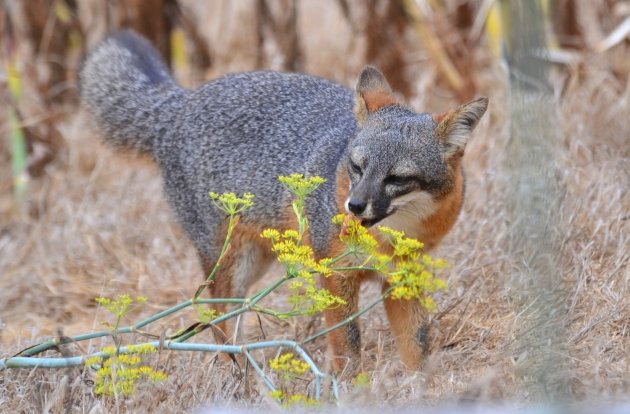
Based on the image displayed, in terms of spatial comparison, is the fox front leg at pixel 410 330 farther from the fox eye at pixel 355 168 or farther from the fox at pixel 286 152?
the fox eye at pixel 355 168

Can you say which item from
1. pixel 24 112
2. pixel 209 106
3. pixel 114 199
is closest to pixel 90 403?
pixel 209 106

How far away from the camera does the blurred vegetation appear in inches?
284

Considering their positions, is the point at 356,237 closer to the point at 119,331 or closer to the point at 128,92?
the point at 119,331

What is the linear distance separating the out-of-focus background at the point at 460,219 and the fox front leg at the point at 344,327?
0.13 metres

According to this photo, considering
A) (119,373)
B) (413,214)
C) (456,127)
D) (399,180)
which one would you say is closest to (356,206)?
(399,180)

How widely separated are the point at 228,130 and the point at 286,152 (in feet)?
1.29

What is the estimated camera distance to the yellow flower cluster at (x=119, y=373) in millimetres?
3295

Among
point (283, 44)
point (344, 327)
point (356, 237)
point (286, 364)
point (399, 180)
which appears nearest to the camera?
point (286, 364)

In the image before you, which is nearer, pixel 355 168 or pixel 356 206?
pixel 356 206

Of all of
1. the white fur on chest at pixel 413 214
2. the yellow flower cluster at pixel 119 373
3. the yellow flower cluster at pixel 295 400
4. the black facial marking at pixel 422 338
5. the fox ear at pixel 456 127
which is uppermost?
the fox ear at pixel 456 127

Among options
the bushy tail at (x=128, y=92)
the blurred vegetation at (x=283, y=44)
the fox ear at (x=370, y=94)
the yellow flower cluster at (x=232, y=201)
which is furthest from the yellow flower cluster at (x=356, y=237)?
the blurred vegetation at (x=283, y=44)

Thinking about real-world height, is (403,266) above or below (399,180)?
below

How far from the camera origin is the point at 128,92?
541 cm

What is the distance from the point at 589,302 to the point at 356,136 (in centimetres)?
A: 127
